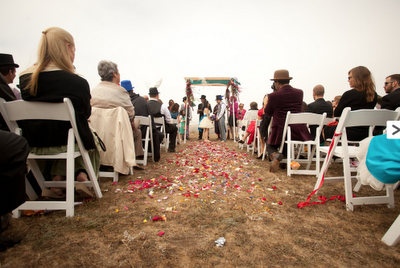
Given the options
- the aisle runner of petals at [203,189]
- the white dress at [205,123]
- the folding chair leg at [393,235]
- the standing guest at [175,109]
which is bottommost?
the aisle runner of petals at [203,189]

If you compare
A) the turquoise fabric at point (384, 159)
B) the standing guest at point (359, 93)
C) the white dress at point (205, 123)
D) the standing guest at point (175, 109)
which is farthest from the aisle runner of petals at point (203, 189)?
the white dress at point (205, 123)

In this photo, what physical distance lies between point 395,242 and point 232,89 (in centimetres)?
835

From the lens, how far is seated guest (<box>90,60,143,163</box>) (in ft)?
9.58

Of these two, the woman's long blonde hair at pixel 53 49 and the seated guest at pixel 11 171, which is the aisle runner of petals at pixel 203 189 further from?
the woman's long blonde hair at pixel 53 49

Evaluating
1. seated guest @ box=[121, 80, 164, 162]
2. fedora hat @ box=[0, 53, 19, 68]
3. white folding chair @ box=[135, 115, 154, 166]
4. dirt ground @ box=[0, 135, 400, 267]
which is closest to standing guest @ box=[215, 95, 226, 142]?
seated guest @ box=[121, 80, 164, 162]

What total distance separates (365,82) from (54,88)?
4250 mm

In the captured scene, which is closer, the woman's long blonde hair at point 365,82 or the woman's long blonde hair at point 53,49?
the woman's long blonde hair at point 53,49

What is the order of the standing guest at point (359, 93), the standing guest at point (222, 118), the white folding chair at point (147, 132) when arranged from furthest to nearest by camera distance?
the standing guest at point (222, 118) < the white folding chair at point (147, 132) < the standing guest at point (359, 93)

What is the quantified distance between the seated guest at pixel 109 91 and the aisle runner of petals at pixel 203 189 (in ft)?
3.69

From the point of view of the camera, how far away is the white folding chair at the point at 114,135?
110 inches

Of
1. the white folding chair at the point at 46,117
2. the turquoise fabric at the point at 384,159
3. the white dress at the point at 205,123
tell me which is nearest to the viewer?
the turquoise fabric at the point at 384,159

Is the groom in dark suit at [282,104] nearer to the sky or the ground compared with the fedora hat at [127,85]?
nearer to the ground

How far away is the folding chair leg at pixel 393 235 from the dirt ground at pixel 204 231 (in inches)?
1.5

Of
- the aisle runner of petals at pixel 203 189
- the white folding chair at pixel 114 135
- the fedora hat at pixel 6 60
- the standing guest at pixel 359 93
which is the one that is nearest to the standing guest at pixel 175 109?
the aisle runner of petals at pixel 203 189
